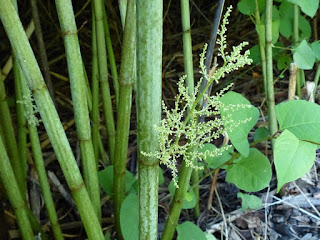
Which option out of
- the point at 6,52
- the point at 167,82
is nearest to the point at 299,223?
the point at 167,82

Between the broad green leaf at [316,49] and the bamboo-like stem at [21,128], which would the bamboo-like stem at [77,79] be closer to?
the bamboo-like stem at [21,128]

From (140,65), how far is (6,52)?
1.35m

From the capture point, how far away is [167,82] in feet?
5.39

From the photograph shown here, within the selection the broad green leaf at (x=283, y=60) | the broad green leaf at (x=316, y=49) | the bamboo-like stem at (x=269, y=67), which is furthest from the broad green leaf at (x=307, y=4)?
the broad green leaf at (x=283, y=60)

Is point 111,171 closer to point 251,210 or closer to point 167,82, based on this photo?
point 251,210

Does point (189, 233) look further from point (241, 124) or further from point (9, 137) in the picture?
point (9, 137)

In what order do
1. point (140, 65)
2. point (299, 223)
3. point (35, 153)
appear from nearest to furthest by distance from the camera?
1. point (140, 65)
2. point (35, 153)
3. point (299, 223)

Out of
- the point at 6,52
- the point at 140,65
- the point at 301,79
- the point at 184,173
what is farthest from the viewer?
the point at 6,52

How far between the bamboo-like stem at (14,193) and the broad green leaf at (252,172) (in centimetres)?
39

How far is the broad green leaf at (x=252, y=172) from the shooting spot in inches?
28.9

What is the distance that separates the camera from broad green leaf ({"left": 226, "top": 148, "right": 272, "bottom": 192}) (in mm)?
734

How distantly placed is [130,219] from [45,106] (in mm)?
266

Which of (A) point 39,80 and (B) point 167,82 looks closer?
(A) point 39,80

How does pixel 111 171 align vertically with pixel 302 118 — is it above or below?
below
